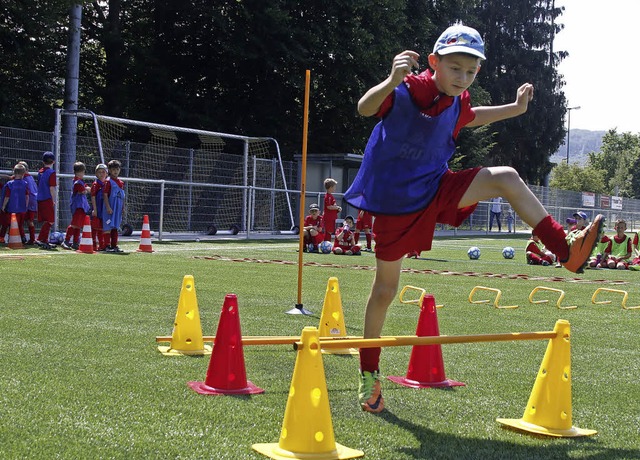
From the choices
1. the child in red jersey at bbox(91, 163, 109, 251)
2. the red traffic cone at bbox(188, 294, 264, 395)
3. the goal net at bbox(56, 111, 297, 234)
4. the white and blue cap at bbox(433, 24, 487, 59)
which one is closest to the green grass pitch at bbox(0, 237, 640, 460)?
the red traffic cone at bbox(188, 294, 264, 395)

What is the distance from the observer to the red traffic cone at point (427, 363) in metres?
5.70

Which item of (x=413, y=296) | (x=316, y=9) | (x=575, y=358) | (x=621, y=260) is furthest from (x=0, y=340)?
(x=316, y=9)

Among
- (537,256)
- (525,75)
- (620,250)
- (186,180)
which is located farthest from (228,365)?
(525,75)

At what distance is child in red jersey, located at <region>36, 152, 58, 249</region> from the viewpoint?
1867 centimetres

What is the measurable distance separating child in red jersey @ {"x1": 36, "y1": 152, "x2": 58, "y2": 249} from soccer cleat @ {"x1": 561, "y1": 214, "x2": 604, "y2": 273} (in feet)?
50.6

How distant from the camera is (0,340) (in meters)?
6.58

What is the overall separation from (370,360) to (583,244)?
1.41 metres

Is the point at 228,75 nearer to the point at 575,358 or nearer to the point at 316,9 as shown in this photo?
the point at 316,9

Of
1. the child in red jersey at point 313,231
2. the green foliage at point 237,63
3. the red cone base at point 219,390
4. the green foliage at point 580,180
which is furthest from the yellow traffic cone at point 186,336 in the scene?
the green foliage at point 580,180

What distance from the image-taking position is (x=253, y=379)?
5656 millimetres

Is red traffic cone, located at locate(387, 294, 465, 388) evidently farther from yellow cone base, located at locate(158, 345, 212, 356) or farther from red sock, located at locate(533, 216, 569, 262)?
yellow cone base, located at locate(158, 345, 212, 356)

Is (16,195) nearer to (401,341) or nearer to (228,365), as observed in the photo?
(228,365)

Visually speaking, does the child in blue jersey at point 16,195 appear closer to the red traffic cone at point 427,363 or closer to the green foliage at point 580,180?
the red traffic cone at point 427,363

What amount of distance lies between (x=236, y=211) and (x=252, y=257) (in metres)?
9.52
